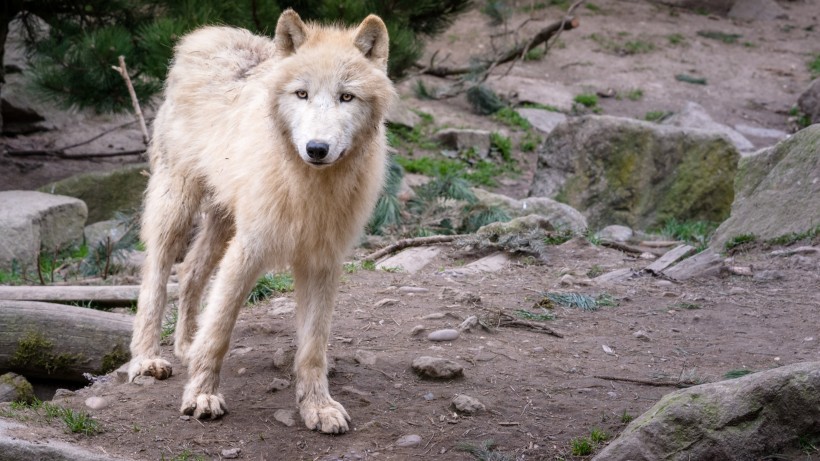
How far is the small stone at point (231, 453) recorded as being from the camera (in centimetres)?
423

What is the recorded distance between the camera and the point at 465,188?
384 inches

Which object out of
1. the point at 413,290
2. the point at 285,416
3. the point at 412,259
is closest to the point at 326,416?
the point at 285,416

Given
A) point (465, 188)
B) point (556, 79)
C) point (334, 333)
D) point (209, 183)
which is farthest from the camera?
point (556, 79)

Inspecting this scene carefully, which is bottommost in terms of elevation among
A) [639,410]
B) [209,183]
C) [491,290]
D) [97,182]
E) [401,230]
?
[97,182]

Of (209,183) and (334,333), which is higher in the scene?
(209,183)

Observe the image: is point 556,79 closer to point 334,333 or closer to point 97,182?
point 97,182

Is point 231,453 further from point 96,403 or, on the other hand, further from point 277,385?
point 96,403

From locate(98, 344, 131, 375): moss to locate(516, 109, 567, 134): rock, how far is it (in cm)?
958

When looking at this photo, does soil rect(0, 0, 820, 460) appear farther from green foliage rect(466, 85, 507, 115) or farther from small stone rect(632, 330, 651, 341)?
green foliage rect(466, 85, 507, 115)

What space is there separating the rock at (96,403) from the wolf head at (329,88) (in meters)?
1.77

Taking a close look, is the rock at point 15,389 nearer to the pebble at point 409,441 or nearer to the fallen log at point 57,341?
the fallen log at point 57,341

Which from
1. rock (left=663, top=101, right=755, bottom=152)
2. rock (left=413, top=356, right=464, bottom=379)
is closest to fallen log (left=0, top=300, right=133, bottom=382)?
rock (left=413, top=356, right=464, bottom=379)

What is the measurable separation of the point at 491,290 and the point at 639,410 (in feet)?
7.74

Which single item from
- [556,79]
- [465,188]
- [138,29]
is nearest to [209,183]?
[465,188]
